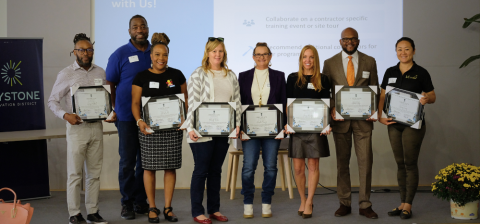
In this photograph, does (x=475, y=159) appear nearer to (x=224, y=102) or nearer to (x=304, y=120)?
(x=304, y=120)

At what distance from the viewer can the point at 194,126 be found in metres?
3.11

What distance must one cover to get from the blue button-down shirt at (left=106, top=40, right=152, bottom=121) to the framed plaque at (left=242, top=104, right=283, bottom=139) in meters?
1.03

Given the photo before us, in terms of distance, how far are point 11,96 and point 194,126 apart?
2510 millimetres

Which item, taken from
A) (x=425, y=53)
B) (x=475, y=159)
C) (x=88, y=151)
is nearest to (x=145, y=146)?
(x=88, y=151)

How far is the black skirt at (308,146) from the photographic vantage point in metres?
3.40

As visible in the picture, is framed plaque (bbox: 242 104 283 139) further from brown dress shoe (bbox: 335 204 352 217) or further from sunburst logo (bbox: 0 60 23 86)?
sunburst logo (bbox: 0 60 23 86)

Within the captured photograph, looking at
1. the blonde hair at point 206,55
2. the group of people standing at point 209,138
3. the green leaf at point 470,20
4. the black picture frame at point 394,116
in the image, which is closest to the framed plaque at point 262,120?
the group of people standing at point 209,138

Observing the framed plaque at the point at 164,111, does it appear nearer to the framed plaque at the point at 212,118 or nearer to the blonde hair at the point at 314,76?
the framed plaque at the point at 212,118

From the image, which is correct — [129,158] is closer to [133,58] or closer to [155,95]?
[155,95]

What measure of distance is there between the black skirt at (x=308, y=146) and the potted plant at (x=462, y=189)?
3.70 ft

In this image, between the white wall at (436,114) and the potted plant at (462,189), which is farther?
the white wall at (436,114)

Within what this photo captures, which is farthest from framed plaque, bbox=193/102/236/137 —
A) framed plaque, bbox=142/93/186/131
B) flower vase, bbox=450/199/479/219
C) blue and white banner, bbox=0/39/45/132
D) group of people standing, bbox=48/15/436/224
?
blue and white banner, bbox=0/39/45/132

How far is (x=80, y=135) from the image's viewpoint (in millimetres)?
3119

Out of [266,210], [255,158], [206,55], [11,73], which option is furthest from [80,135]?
[11,73]
